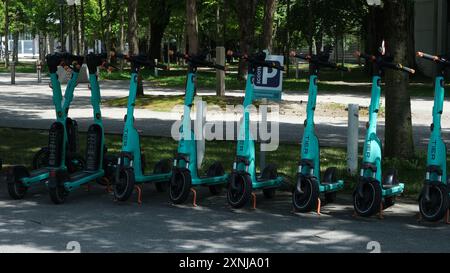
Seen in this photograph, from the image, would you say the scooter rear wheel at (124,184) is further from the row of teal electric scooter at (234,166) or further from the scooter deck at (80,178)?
the scooter deck at (80,178)

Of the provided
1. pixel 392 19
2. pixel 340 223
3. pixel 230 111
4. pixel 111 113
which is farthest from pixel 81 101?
pixel 340 223

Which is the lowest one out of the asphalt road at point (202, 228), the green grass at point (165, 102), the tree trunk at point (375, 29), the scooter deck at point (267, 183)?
the asphalt road at point (202, 228)

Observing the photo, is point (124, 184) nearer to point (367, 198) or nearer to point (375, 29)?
point (367, 198)

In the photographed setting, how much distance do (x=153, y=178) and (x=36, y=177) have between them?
4.38 feet

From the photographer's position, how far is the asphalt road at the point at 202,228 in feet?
22.8

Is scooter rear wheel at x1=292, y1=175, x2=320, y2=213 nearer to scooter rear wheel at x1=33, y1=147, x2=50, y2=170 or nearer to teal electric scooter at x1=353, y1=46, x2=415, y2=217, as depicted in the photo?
teal electric scooter at x1=353, y1=46, x2=415, y2=217

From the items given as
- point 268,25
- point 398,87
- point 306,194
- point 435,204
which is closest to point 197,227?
point 306,194

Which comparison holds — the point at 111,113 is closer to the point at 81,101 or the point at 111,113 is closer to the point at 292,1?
the point at 81,101

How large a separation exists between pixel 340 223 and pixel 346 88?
82.0ft

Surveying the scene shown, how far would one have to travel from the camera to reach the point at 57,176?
28.8 feet

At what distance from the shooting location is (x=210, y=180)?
30.3 feet

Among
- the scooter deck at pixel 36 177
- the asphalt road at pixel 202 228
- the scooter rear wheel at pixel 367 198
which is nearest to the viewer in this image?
the asphalt road at pixel 202 228

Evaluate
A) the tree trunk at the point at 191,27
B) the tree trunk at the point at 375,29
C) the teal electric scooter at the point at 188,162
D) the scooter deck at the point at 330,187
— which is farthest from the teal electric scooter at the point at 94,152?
the tree trunk at the point at 191,27
